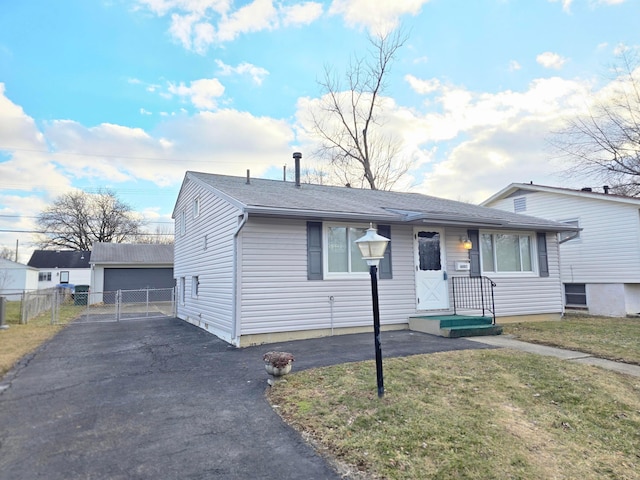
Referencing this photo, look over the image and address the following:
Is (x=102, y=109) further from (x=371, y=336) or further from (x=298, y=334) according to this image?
(x=371, y=336)

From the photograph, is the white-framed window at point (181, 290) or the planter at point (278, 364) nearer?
the planter at point (278, 364)

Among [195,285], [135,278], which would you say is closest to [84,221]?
[135,278]

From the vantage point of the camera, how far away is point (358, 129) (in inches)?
874

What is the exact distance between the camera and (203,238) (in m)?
10.2

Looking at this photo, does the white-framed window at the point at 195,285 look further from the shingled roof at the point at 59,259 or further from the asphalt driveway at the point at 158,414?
the shingled roof at the point at 59,259

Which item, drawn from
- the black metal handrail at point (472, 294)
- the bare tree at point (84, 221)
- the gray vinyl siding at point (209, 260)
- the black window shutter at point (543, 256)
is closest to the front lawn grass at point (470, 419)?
the gray vinyl siding at point (209, 260)

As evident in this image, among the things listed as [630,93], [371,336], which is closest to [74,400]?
[371,336]

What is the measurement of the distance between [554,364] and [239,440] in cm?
461

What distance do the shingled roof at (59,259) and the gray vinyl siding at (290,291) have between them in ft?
105

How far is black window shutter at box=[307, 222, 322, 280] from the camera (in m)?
7.81

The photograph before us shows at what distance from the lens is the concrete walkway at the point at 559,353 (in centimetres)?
524

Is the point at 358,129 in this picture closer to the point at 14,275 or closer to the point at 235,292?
the point at 235,292

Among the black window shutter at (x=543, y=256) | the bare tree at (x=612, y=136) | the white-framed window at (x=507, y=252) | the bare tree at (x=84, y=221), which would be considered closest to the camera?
the white-framed window at (x=507, y=252)

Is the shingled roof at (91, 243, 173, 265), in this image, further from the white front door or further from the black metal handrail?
the black metal handrail
